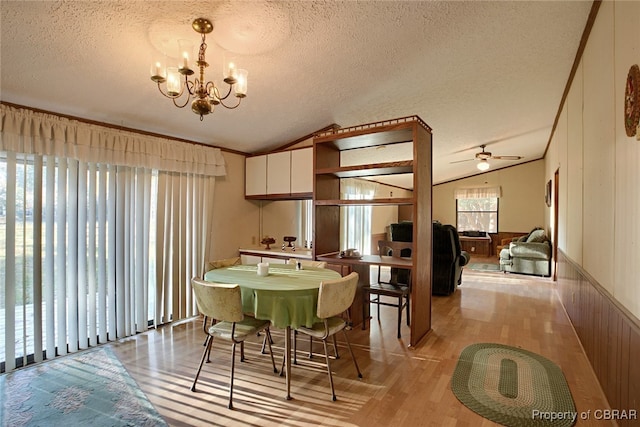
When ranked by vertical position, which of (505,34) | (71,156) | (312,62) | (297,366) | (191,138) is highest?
(505,34)

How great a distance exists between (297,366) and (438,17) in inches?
116

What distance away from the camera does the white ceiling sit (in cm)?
200

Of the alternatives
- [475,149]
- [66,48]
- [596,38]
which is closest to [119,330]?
[66,48]

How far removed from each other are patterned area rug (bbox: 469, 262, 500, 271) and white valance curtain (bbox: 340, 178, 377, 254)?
2554 millimetres

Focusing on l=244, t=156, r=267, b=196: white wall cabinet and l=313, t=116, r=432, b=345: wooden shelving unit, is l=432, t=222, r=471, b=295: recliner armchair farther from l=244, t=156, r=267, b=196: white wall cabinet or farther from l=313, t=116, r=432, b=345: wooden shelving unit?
l=244, t=156, r=267, b=196: white wall cabinet

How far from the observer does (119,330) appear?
3.27 meters

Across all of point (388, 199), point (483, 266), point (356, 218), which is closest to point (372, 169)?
point (388, 199)

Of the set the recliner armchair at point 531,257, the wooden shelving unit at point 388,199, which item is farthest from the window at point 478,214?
the wooden shelving unit at point 388,199

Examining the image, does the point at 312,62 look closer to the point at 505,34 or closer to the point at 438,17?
the point at 438,17

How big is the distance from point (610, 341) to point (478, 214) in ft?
28.6

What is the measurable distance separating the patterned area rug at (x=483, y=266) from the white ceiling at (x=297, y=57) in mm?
4347

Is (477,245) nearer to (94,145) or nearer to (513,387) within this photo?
(513,387)

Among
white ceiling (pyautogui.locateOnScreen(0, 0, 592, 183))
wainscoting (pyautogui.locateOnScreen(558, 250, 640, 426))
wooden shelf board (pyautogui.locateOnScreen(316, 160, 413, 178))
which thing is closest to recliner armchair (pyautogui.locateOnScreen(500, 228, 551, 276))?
white ceiling (pyautogui.locateOnScreen(0, 0, 592, 183))

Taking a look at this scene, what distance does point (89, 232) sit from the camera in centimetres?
302
